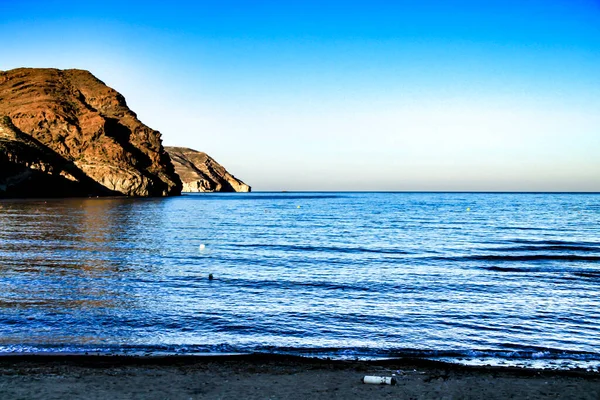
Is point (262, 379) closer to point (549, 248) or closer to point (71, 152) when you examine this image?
point (549, 248)

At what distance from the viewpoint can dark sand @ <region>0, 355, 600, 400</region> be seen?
8.65 m

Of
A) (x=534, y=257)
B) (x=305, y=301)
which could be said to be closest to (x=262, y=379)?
(x=305, y=301)

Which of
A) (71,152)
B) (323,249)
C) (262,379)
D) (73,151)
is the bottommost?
(323,249)

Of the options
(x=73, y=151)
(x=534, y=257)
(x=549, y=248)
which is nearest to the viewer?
(x=534, y=257)

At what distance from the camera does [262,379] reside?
31.3 ft

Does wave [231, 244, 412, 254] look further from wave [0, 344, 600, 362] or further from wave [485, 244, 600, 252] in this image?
wave [0, 344, 600, 362]

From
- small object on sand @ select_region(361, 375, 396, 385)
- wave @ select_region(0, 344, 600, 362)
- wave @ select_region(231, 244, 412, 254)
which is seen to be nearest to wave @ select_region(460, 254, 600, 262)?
wave @ select_region(231, 244, 412, 254)

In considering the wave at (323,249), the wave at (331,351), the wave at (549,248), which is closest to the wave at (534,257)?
the wave at (549,248)

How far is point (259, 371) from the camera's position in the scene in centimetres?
1011

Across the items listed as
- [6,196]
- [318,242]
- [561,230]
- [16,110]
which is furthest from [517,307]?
[16,110]

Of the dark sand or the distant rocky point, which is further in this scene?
the distant rocky point

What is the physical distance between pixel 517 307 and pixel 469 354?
5.98 metres

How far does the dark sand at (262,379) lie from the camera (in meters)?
8.65

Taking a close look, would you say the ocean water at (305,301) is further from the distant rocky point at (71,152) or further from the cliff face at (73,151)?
the cliff face at (73,151)
